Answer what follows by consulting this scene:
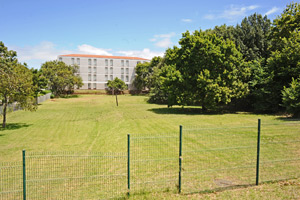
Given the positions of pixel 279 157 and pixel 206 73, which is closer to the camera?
pixel 279 157

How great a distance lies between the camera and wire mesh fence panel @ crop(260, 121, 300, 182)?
8.20 metres

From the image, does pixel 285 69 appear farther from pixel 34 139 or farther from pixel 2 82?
pixel 2 82

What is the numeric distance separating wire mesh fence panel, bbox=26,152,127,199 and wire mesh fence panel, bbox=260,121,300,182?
5434 mm

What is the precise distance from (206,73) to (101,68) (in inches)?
3057

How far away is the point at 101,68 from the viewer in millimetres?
98500

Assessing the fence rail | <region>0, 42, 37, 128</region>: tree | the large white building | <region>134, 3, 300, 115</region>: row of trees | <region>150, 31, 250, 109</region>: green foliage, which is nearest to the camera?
the fence rail

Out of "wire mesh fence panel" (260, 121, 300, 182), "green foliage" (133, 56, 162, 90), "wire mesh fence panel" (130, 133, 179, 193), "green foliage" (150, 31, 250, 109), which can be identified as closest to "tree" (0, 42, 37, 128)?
Answer: "wire mesh fence panel" (130, 133, 179, 193)

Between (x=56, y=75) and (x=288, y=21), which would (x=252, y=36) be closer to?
(x=288, y=21)

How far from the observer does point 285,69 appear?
86.4 feet

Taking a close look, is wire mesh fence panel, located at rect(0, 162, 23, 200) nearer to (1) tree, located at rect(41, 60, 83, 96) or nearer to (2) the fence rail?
(2) the fence rail

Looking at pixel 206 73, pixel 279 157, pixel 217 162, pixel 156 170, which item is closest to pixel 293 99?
pixel 206 73

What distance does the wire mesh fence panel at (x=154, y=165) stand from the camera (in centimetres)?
757

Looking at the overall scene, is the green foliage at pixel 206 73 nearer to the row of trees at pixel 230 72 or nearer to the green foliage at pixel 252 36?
the row of trees at pixel 230 72

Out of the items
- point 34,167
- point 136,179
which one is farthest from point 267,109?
point 34,167
